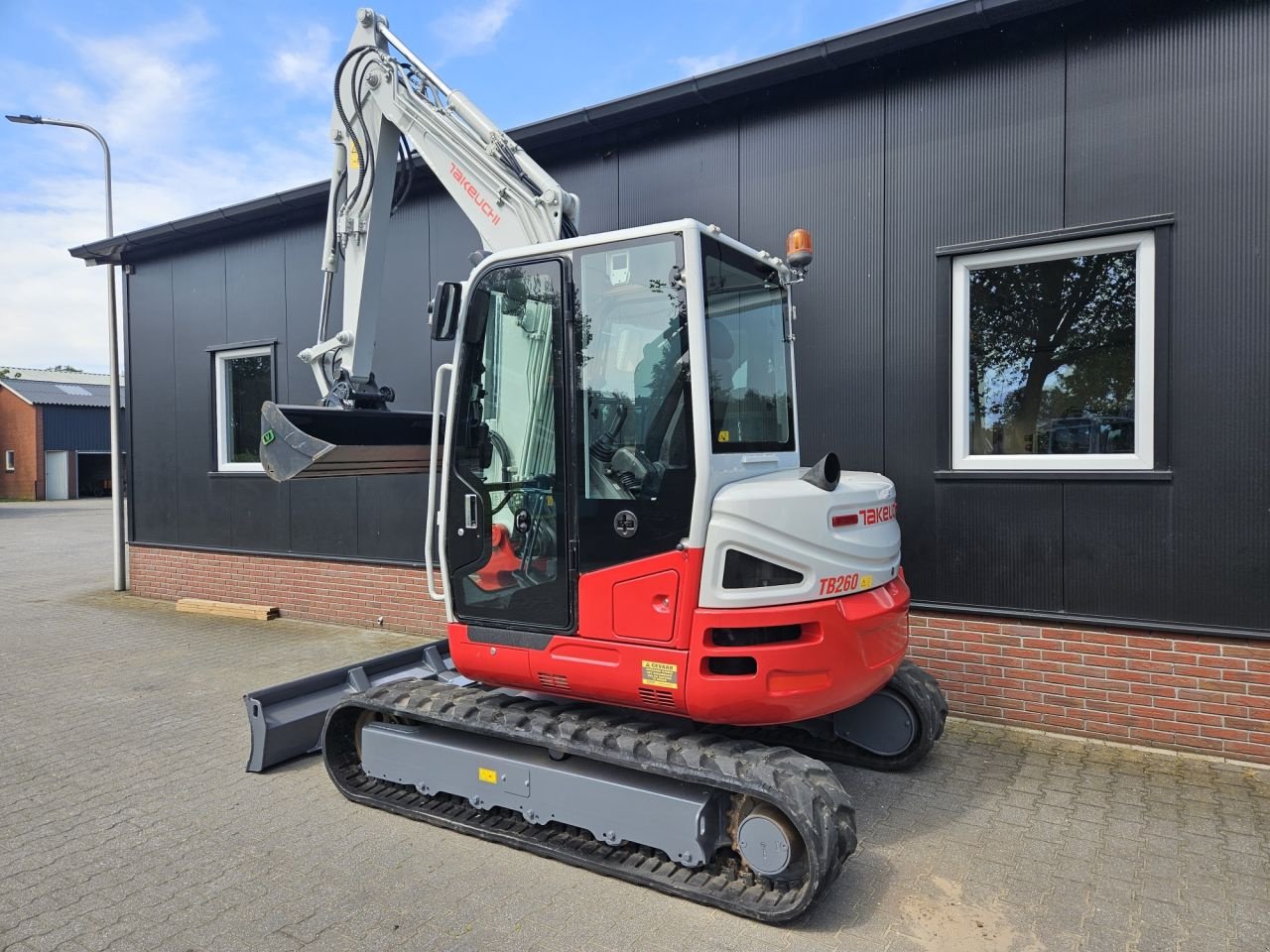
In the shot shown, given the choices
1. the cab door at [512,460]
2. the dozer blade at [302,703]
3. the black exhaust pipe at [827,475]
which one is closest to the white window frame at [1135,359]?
the black exhaust pipe at [827,475]

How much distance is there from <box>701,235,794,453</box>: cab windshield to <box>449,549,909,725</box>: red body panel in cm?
69

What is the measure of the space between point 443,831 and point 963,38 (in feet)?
18.9

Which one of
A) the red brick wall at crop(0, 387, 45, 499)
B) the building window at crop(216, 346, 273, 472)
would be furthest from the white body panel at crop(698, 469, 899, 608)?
the red brick wall at crop(0, 387, 45, 499)

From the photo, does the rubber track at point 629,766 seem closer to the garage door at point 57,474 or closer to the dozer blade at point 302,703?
the dozer blade at point 302,703

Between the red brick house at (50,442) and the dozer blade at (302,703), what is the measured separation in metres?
37.8

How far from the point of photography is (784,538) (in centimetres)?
338

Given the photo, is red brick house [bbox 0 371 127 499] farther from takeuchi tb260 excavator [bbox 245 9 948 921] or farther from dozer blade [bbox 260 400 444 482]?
takeuchi tb260 excavator [bbox 245 9 948 921]

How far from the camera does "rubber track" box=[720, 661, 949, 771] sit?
14.9 ft

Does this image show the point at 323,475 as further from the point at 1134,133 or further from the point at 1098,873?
the point at 1134,133

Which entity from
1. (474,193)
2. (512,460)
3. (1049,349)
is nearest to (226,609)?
(474,193)

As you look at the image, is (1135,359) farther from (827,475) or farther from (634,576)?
(634,576)

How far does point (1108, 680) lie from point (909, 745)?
4.93 feet

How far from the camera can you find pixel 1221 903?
3.32 metres

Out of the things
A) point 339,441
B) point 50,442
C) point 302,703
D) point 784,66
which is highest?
point 784,66
